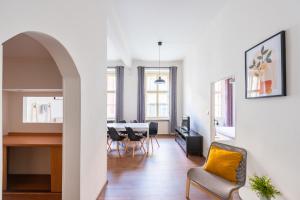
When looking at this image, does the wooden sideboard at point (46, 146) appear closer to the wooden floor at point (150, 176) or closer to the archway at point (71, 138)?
the archway at point (71, 138)

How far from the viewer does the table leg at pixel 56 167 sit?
272 centimetres

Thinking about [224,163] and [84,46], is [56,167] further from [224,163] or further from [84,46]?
[224,163]

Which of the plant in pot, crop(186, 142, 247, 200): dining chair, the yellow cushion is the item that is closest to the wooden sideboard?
crop(186, 142, 247, 200): dining chair

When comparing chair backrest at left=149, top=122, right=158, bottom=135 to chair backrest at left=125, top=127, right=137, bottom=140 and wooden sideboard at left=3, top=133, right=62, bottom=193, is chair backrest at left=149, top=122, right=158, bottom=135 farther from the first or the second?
wooden sideboard at left=3, top=133, right=62, bottom=193

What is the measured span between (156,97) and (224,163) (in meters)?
6.00

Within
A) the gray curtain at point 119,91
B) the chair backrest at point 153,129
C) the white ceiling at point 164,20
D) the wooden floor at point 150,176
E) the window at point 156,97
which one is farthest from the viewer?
the window at point 156,97

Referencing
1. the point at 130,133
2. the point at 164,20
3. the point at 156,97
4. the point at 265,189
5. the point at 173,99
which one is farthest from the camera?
the point at 156,97

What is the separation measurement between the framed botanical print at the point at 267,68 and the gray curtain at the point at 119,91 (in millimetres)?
5853

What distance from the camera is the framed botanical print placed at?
6.88 feet

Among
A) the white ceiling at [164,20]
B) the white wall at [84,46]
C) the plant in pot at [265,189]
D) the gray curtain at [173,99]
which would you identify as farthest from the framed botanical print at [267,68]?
the gray curtain at [173,99]

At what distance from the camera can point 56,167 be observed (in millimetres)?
2738

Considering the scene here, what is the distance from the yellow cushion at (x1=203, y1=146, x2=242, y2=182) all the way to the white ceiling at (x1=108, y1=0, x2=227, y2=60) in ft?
8.65

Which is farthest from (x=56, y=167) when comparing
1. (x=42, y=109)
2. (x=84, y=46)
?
(x=84, y=46)

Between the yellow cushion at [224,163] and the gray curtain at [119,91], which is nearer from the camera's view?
the yellow cushion at [224,163]
